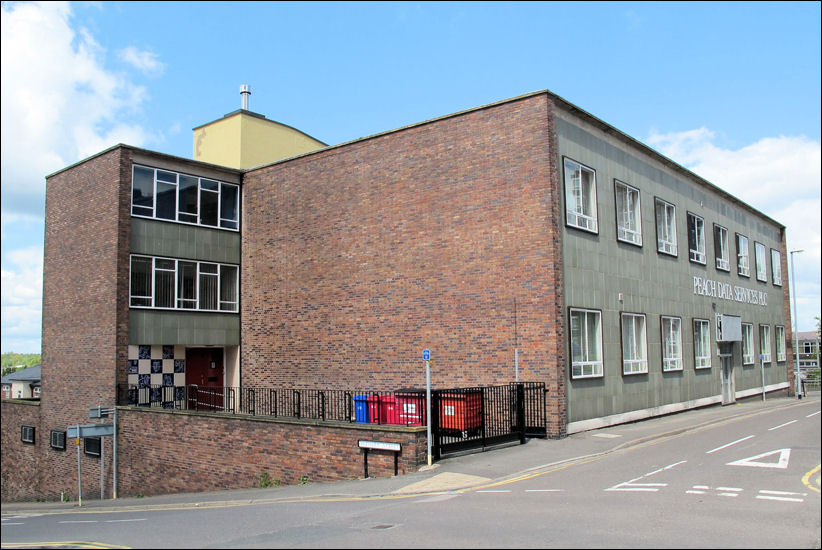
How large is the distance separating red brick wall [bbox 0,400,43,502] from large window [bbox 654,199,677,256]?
77.0 ft

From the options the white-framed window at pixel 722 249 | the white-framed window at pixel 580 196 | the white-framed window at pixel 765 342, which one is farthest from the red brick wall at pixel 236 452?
the white-framed window at pixel 765 342

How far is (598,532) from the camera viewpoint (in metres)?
8.42

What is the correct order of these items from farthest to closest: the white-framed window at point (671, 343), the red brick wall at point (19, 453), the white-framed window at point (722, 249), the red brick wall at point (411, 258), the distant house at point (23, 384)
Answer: the distant house at point (23, 384), the white-framed window at point (722, 249), the red brick wall at point (19, 453), the white-framed window at point (671, 343), the red brick wall at point (411, 258)

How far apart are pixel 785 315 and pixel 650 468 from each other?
104 feet

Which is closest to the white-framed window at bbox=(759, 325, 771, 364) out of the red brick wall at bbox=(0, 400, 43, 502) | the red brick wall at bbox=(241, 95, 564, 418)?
the red brick wall at bbox=(241, 95, 564, 418)

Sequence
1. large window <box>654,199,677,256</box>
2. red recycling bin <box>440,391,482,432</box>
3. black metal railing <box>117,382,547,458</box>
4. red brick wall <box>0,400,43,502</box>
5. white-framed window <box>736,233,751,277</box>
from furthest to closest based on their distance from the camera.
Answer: white-framed window <box>736,233,751,277</box>
red brick wall <box>0,400,43,502</box>
large window <box>654,199,677,256</box>
red recycling bin <box>440,391,482,432</box>
black metal railing <box>117,382,547,458</box>

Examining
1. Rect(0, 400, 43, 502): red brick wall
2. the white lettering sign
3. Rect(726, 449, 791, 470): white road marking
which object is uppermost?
the white lettering sign

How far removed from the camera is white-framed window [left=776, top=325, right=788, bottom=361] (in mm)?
38719

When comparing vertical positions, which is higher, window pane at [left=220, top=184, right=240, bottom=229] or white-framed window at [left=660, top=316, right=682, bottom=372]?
window pane at [left=220, top=184, right=240, bottom=229]

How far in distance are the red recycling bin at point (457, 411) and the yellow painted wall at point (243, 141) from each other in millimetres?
17404

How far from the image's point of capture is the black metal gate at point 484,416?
15.6 m

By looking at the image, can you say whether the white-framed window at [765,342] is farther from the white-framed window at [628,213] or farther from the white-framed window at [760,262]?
the white-framed window at [628,213]

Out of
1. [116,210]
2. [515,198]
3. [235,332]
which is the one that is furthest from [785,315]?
[116,210]

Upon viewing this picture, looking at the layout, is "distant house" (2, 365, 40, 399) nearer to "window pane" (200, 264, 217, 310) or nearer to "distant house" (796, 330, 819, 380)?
"window pane" (200, 264, 217, 310)
